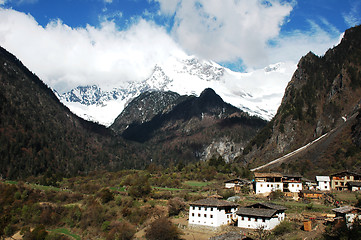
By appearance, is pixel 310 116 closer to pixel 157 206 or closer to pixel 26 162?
pixel 157 206

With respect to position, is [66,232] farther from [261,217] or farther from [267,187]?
[267,187]

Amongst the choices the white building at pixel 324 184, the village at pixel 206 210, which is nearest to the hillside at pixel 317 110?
the white building at pixel 324 184

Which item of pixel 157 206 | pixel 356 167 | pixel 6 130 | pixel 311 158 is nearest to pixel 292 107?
pixel 311 158

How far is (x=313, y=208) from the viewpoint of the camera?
6512 centimetres

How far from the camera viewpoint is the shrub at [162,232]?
56281 mm

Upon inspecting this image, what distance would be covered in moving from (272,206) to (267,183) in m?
29.0

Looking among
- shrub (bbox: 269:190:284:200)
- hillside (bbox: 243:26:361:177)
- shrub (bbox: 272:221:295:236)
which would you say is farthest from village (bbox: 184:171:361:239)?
hillside (bbox: 243:26:361:177)

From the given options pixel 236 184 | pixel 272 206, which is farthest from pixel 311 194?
pixel 236 184

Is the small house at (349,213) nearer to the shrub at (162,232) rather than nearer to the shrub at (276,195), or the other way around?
the shrub at (162,232)

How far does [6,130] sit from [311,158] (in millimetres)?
157932

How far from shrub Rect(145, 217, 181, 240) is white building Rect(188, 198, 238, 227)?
19.9 ft

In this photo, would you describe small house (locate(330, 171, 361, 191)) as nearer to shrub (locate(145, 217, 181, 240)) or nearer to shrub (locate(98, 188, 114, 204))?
shrub (locate(145, 217, 181, 240))

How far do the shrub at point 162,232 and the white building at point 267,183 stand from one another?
117 feet

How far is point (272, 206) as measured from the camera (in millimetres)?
58938
